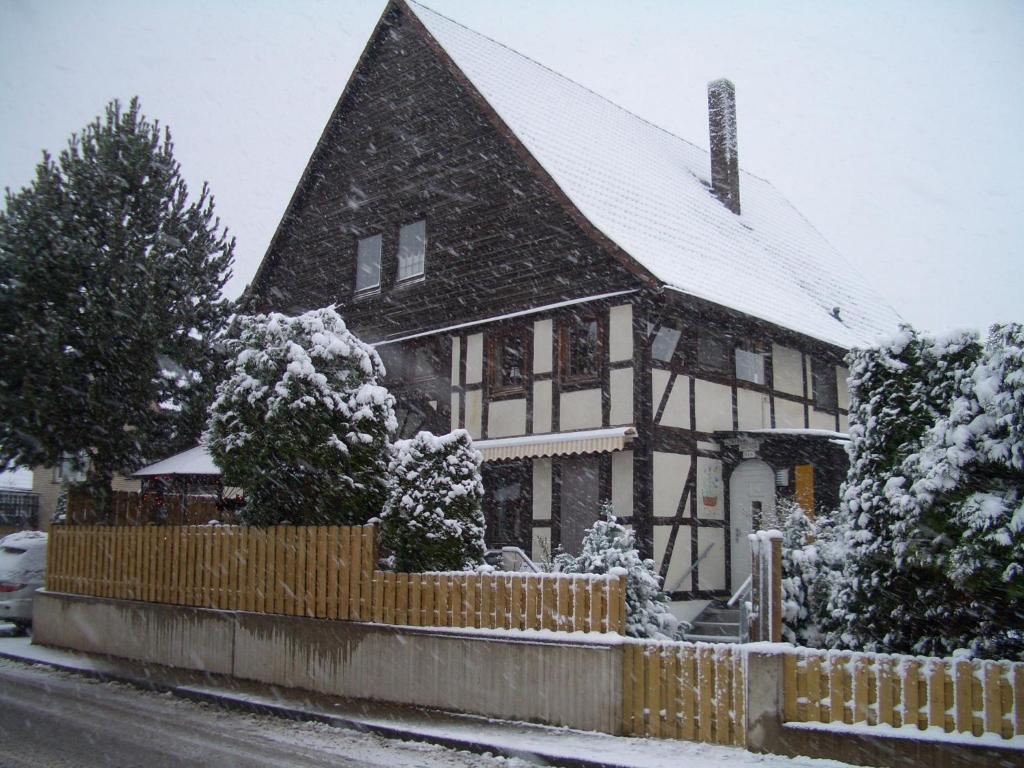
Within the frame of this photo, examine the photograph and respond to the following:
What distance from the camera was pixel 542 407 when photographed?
16.9 metres

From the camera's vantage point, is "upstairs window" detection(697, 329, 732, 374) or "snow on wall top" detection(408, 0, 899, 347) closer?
"upstairs window" detection(697, 329, 732, 374)

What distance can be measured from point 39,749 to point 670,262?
1246 cm

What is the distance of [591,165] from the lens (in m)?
19.3

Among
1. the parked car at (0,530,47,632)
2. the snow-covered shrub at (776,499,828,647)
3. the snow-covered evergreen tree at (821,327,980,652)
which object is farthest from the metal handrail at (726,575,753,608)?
the parked car at (0,530,47,632)

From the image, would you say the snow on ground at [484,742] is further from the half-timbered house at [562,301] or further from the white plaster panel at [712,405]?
the white plaster panel at [712,405]

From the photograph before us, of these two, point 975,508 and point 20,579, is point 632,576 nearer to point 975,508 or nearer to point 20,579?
point 975,508

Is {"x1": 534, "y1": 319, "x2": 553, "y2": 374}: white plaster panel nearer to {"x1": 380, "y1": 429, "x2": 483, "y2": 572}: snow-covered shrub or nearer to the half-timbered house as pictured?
the half-timbered house

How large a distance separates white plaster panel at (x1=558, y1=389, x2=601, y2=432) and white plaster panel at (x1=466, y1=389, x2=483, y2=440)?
6.69 ft

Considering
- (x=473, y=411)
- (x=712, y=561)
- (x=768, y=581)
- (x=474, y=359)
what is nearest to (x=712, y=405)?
(x=712, y=561)

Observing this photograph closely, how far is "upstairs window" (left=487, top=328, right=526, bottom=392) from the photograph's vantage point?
17703 millimetres

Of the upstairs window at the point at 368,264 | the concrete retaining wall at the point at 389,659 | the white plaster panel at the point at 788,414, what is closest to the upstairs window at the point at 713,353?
the white plaster panel at the point at 788,414

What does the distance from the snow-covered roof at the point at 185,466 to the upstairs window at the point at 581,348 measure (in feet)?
21.5

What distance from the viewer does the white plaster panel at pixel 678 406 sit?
16078mm

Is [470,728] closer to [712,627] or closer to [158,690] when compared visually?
[158,690]
